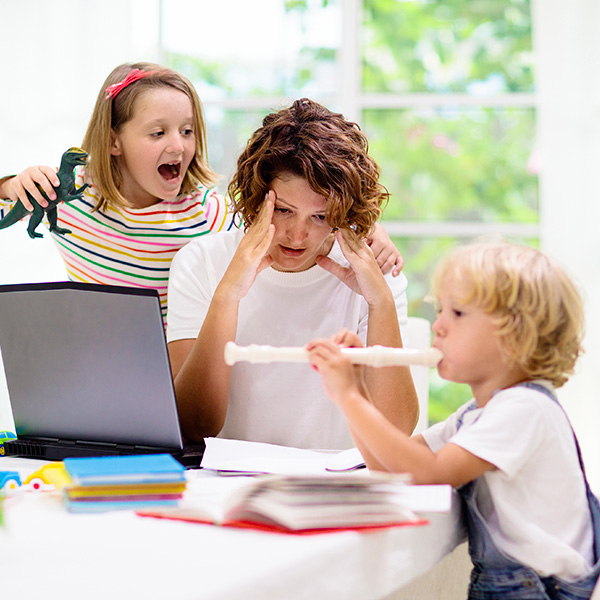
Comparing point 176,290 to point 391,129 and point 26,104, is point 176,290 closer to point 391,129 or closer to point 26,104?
point 26,104

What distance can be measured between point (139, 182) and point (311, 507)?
1.09m

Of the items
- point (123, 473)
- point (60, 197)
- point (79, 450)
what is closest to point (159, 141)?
point (60, 197)

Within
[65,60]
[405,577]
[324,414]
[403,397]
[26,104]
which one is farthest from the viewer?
[65,60]

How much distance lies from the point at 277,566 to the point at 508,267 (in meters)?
0.46

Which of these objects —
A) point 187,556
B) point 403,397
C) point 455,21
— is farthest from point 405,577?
point 455,21

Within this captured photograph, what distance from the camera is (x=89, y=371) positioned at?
1.20 metres

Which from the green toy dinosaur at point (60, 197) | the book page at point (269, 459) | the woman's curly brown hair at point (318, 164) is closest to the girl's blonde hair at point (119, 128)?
the green toy dinosaur at point (60, 197)

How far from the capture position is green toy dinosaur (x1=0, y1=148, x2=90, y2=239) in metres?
1.37

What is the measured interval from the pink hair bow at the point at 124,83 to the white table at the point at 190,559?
105cm

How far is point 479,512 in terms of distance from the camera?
96cm

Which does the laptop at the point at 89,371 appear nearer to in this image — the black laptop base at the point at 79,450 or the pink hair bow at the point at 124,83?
the black laptop base at the point at 79,450

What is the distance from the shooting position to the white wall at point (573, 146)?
3049 millimetres

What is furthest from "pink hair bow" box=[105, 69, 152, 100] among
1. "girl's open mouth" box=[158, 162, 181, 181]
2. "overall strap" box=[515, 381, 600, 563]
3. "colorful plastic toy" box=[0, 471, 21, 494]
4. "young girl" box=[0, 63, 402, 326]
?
"overall strap" box=[515, 381, 600, 563]

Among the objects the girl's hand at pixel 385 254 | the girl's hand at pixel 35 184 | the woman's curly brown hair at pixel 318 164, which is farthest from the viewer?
the girl's hand at pixel 385 254
